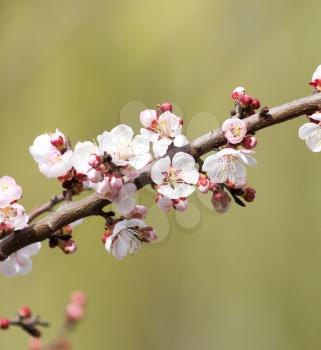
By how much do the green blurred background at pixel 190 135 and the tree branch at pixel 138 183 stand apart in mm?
1899

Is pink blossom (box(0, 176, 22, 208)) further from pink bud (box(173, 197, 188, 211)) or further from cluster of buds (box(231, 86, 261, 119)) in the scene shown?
cluster of buds (box(231, 86, 261, 119))

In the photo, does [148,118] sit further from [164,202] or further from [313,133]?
[313,133]

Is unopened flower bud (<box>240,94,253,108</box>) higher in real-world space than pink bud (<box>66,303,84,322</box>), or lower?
higher

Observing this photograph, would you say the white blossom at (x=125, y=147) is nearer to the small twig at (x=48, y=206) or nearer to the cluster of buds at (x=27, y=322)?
the small twig at (x=48, y=206)

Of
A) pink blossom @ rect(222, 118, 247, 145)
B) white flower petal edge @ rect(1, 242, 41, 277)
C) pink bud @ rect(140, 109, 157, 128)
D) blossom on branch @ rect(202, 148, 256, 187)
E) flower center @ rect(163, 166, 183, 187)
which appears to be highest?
pink bud @ rect(140, 109, 157, 128)

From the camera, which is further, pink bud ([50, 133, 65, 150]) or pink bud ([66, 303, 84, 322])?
pink bud ([66, 303, 84, 322])

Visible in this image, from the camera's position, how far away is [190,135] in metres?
2.83

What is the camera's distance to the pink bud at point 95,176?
2.86 ft

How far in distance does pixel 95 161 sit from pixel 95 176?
0.07 ft

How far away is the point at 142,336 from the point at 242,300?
1.81 feet

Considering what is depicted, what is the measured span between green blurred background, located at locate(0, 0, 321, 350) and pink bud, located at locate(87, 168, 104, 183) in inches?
76.6

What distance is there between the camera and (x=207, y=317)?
321 cm

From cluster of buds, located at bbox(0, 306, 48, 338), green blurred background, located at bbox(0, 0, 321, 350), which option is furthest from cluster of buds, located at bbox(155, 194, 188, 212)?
green blurred background, located at bbox(0, 0, 321, 350)

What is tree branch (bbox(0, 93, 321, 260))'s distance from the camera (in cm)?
89
